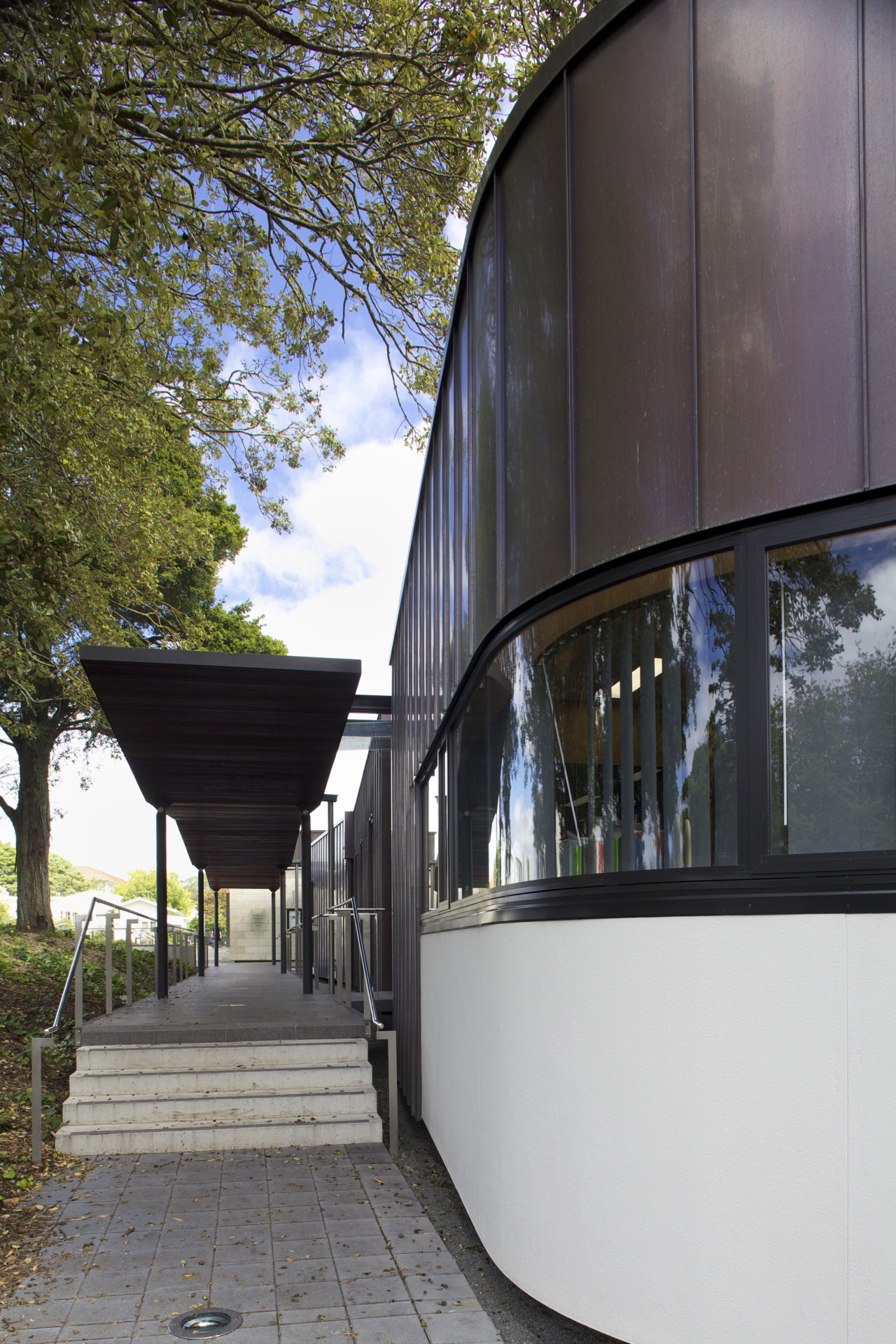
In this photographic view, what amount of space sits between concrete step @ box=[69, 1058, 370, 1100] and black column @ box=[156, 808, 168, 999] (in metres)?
4.35

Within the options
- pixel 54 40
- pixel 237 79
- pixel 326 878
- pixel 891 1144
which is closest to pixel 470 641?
pixel 891 1144

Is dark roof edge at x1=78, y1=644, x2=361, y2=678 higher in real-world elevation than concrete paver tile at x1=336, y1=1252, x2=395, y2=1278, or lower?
higher

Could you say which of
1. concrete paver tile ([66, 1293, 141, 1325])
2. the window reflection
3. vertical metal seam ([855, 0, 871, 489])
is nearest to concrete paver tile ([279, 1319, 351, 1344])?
concrete paver tile ([66, 1293, 141, 1325])

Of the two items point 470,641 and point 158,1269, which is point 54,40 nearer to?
point 470,641

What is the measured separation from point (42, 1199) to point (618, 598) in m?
4.86

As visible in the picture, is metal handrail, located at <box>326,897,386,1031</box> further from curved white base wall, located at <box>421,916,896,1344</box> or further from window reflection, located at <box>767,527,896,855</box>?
window reflection, located at <box>767,527,896,855</box>

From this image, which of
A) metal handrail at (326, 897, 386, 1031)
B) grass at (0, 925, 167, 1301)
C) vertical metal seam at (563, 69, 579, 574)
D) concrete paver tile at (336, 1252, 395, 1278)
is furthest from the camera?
metal handrail at (326, 897, 386, 1031)

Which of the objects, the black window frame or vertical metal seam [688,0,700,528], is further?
vertical metal seam [688,0,700,528]

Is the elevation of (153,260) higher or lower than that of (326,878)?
higher

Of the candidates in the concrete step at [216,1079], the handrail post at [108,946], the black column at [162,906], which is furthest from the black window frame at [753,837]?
the black column at [162,906]

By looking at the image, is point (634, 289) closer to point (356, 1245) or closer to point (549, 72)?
point (549, 72)

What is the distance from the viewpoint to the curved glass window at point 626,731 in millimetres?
3623

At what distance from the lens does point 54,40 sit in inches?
250

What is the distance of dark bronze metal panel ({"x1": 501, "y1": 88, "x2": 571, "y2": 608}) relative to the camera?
4.34 m
